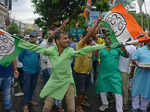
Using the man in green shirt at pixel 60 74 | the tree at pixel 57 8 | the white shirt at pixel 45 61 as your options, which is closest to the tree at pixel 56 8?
the tree at pixel 57 8

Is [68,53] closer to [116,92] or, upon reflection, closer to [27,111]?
[116,92]

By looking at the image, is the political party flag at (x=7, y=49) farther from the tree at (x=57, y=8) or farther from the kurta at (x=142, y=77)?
the tree at (x=57, y=8)

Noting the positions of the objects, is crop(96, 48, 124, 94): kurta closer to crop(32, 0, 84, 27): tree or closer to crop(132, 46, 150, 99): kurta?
crop(132, 46, 150, 99): kurta

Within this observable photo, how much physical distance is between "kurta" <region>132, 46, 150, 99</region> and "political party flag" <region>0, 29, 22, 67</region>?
2.49m

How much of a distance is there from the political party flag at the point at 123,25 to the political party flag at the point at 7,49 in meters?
1.69

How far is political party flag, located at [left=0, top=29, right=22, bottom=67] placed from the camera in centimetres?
383

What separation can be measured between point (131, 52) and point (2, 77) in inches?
115

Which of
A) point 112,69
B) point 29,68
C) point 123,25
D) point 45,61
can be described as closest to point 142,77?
point 112,69

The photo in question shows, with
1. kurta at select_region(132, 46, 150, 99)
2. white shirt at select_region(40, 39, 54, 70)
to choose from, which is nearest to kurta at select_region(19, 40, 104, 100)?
kurta at select_region(132, 46, 150, 99)

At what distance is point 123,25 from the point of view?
3.85 metres

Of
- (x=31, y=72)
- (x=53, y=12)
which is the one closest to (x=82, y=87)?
(x=31, y=72)

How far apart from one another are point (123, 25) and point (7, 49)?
2.09m

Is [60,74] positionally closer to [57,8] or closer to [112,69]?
[112,69]

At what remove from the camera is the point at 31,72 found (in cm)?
493
